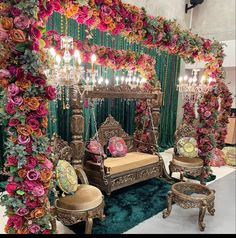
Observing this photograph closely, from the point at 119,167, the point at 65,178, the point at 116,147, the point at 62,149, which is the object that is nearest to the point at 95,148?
the point at 119,167

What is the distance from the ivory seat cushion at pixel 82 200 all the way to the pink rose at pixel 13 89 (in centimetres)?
121

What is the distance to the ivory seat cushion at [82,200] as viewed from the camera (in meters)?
2.42

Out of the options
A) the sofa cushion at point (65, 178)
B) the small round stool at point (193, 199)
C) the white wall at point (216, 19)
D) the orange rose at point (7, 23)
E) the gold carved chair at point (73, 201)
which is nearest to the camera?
the orange rose at point (7, 23)

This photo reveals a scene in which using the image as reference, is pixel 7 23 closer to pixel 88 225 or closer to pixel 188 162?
pixel 88 225

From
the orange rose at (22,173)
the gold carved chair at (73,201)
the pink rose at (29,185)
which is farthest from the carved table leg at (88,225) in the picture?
the orange rose at (22,173)

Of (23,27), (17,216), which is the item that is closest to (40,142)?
(17,216)

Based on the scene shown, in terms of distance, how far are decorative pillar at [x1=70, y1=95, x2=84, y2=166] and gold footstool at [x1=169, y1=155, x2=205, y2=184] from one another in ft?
6.15

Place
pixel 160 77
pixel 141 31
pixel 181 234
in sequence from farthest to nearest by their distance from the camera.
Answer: pixel 160 77
pixel 141 31
pixel 181 234

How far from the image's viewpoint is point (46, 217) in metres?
2.16

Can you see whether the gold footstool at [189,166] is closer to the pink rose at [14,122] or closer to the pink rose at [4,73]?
the pink rose at [14,122]

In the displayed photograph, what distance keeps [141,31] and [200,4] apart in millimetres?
4900

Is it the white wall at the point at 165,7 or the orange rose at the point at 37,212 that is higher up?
the white wall at the point at 165,7

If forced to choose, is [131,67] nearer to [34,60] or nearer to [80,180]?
[80,180]

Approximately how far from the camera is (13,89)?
192cm
